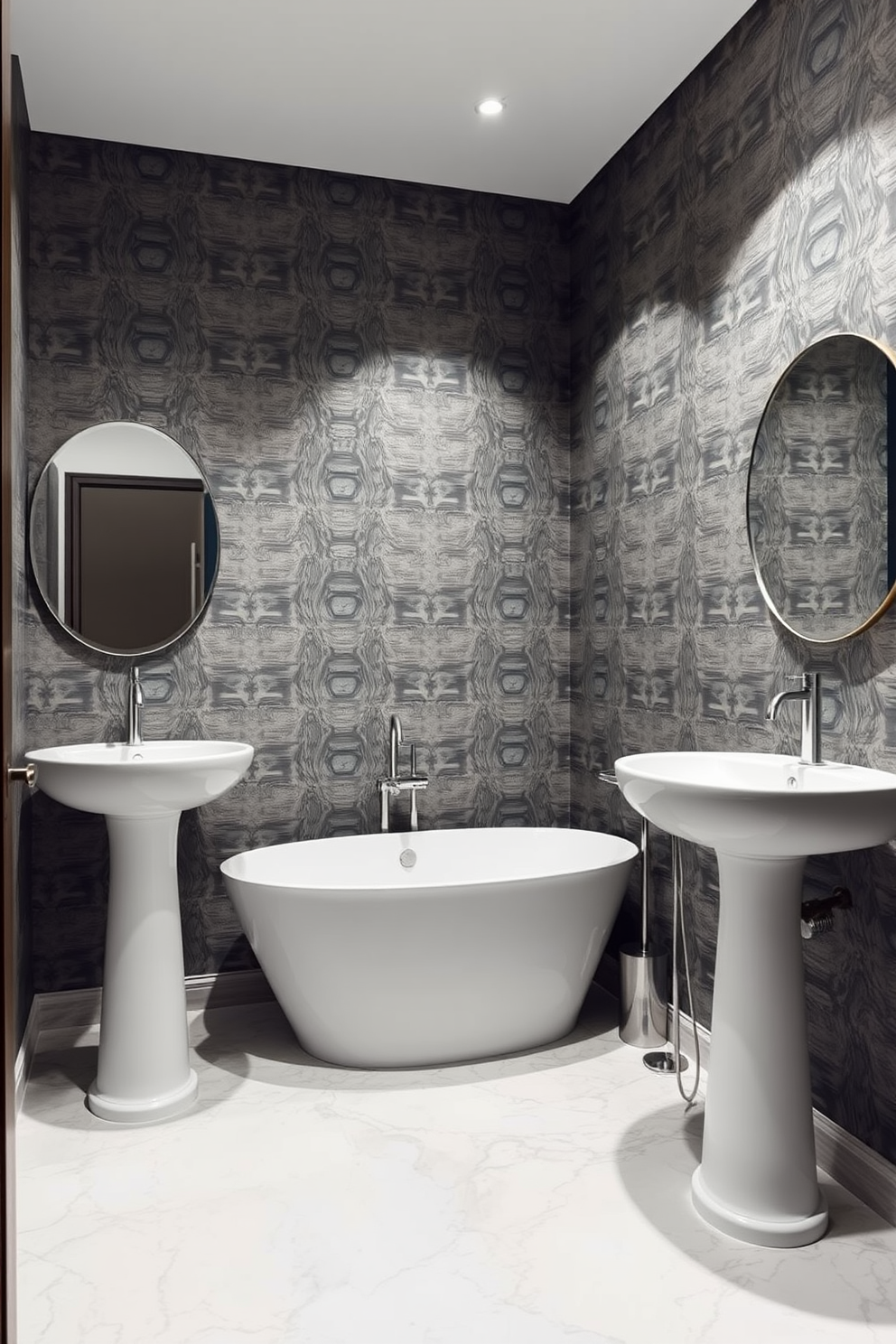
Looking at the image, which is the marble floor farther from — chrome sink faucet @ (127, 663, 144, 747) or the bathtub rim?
chrome sink faucet @ (127, 663, 144, 747)

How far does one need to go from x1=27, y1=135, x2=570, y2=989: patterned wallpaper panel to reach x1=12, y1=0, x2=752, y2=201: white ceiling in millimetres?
188

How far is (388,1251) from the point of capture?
5.99 feet

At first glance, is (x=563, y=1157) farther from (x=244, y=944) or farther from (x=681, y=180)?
(x=681, y=180)

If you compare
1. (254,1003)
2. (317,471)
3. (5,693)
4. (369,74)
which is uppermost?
(369,74)

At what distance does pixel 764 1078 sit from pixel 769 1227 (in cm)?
28

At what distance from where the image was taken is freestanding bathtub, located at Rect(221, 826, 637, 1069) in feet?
8.04

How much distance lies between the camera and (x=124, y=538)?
2.97 m

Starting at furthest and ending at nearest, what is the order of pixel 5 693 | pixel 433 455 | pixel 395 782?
pixel 433 455 → pixel 395 782 → pixel 5 693

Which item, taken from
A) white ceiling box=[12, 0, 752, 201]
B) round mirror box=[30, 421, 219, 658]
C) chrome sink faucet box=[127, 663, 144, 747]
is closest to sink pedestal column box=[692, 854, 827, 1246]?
chrome sink faucet box=[127, 663, 144, 747]

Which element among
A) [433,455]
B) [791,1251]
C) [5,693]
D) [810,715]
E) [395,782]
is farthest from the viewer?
[433,455]

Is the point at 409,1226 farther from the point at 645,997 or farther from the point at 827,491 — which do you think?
the point at 827,491

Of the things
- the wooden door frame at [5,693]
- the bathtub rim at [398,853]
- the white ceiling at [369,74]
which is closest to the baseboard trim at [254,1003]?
the bathtub rim at [398,853]

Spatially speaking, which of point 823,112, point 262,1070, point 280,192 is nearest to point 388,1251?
point 262,1070

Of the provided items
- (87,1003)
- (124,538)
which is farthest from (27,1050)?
(124,538)
